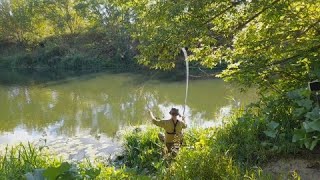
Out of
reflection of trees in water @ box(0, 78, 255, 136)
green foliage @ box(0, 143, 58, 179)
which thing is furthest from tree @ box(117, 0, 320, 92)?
reflection of trees in water @ box(0, 78, 255, 136)

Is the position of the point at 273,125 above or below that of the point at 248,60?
below

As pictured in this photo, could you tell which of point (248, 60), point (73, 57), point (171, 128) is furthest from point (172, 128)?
point (73, 57)

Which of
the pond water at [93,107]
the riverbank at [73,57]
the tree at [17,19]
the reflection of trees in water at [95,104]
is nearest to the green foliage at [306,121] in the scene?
the pond water at [93,107]

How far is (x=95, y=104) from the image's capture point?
54.5 ft

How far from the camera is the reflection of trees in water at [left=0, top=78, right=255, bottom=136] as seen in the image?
40.5ft

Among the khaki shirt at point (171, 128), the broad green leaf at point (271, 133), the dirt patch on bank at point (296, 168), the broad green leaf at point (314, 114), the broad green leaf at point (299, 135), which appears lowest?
the khaki shirt at point (171, 128)

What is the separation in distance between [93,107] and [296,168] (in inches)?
487

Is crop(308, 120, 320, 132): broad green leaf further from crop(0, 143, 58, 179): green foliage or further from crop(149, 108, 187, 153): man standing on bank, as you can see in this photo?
crop(0, 143, 58, 179): green foliage

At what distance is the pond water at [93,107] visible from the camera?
9938 mm

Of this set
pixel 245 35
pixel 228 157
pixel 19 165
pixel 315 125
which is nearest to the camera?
pixel 315 125

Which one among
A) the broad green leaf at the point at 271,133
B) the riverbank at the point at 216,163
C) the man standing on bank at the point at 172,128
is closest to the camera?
the riverbank at the point at 216,163

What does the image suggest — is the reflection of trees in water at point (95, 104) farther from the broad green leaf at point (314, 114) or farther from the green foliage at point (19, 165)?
the broad green leaf at point (314, 114)

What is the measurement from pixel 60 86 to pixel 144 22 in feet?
58.2

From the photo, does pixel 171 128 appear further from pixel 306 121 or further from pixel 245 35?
pixel 306 121
